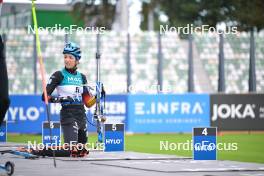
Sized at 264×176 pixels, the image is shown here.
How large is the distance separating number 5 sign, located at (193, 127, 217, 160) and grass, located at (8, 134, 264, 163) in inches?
70.4

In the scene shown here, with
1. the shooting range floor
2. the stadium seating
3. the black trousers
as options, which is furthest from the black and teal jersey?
the stadium seating

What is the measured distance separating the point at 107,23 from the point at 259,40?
34.1m

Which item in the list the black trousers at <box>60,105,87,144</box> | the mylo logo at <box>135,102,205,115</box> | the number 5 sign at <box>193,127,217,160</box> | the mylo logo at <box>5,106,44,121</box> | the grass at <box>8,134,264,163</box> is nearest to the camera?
the number 5 sign at <box>193,127,217,160</box>

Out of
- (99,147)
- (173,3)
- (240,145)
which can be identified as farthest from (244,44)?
(173,3)

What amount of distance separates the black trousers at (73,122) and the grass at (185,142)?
10.9 feet

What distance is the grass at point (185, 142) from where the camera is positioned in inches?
912

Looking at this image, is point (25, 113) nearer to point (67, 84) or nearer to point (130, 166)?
point (67, 84)

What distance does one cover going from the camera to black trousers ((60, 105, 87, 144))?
64.9 ft

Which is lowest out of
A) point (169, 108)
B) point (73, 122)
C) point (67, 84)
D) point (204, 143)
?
point (204, 143)

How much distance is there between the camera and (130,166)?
1814 centimetres

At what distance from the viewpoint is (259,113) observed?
35031 mm

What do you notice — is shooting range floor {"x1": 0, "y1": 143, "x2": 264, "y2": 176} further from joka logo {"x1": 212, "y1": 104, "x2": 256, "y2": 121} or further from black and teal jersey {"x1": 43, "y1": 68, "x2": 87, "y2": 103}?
joka logo {"x1": 212, "y1": 104, "x2": 256, "y2": 121}

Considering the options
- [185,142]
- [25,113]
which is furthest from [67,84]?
[25,113]

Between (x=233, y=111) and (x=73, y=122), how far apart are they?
15.4m
